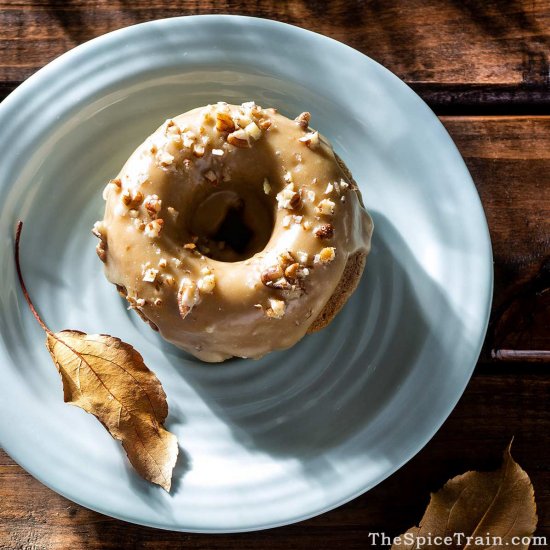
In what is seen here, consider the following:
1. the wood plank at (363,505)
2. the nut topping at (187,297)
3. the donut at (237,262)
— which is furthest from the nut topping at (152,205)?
the wood plank at (363,505)

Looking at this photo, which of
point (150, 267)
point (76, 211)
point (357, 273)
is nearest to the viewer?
point (150, 267)

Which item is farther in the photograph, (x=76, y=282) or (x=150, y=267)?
(x=76, y=282)

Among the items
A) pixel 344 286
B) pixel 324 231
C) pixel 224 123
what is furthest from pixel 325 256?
pixel 224 123

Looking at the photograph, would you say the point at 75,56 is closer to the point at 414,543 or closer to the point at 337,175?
the point at 337,175

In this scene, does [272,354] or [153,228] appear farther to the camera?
[272,354]

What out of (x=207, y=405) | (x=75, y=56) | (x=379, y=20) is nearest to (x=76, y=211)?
(x=75, y=56)

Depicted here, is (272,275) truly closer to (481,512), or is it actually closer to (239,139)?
(239,139)
